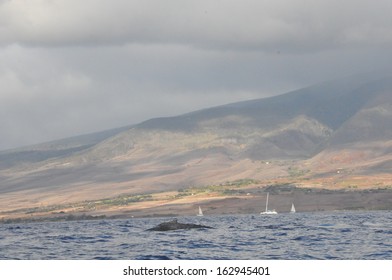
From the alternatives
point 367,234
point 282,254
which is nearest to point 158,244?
point 282,254

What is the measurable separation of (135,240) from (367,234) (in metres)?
27.8

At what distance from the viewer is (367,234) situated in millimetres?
106000
